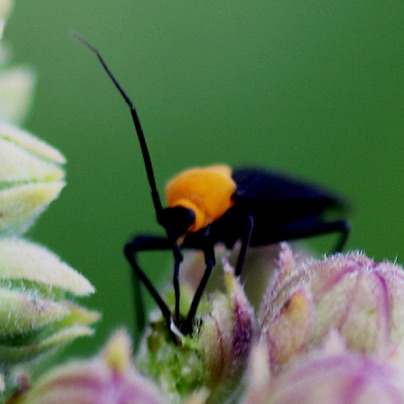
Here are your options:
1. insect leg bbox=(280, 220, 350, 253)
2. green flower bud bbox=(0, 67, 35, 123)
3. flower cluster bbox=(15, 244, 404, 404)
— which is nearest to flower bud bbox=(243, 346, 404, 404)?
flower cluster bbox=(15, 244, 404, 404)

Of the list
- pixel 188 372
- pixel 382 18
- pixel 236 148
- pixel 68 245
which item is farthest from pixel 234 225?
pixel 382 18

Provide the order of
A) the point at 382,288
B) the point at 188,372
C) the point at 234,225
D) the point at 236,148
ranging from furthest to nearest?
the point at 236,148 < the point at 234,225 < the point at 188,372 < the point at 382,288

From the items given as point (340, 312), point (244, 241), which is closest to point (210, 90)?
point (244, 241)

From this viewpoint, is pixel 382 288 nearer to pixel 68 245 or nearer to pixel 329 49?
pixel 68 245

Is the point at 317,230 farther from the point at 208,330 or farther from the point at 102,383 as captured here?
the point at 102,383

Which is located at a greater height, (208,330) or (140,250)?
(208,330)

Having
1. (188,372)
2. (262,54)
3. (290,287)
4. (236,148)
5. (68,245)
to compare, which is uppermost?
(290,287)

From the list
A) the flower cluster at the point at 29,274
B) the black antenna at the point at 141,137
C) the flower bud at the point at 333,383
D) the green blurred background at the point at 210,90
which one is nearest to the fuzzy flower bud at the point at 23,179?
the flower cluster at the point at 29,274
